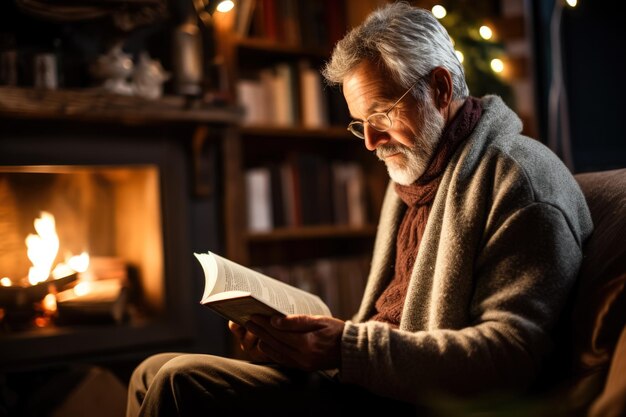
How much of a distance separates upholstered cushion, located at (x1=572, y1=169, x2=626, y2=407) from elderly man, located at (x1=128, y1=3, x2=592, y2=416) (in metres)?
0.03

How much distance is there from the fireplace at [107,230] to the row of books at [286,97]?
0.82 ft

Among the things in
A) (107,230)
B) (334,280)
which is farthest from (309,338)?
(334,280)

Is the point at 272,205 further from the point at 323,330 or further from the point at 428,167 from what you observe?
the point at 323,330

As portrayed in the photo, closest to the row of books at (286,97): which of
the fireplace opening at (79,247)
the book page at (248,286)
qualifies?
the fireplace opening at (79,247)

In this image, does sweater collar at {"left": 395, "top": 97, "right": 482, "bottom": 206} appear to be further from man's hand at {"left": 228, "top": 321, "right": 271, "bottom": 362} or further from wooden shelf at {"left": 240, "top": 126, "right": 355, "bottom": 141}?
wooden shelf at {"left": 240, "top": 126, "right": 355, "bottom": 141}

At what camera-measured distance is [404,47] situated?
1.11 meters

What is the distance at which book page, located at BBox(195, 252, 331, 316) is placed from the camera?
1.00 metres

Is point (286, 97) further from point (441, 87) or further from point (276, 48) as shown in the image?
point (441, 87)

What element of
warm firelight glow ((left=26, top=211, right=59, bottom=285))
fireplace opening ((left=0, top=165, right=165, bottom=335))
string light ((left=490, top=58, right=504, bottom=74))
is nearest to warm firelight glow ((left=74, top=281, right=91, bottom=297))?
fireplace opening ((left=0, top=165, right=165, bottom=335))

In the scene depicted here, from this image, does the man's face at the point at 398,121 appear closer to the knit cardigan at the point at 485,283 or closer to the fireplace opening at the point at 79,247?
the knit cardigan at the point at 485,283

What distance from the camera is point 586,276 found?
36.4 inches

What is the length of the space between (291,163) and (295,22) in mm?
591

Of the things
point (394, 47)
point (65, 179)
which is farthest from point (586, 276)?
point (65, 179)

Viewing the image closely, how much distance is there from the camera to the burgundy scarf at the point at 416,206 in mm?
1108
